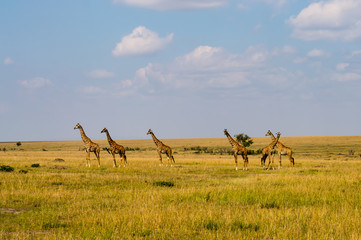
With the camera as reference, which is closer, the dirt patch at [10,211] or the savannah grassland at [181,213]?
the savannah grassland at [181,213]

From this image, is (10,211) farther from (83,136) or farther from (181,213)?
(83,136)

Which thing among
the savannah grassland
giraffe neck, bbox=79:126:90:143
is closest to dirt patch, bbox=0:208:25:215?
the savannah grassland

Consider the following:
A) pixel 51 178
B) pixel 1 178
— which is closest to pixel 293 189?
pixel 51 178

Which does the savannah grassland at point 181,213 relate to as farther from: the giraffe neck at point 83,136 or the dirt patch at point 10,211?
the giraffe neck at point 83,136

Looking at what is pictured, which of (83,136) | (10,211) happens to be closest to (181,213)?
(10,211)

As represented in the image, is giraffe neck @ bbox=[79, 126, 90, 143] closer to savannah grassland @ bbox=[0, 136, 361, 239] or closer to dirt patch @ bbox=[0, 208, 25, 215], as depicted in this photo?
savannah grassland @ bbox=[0, 136, 361, 239]

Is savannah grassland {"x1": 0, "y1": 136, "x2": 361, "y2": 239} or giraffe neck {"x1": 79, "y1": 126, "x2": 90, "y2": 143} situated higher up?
giraffe neck {"x1": 79, "y1": 126, "x2": 90, "y2": 143}

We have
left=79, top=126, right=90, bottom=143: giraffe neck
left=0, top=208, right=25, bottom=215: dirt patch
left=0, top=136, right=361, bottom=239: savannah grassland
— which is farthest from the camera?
left=79, top=126, right=90, bottom=143: giraffe neck

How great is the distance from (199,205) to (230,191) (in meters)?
2.71

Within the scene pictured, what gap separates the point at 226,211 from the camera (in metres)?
11.1

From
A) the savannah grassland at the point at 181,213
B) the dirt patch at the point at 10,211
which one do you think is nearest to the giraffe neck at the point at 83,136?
the savannah grassland at the point at 181,213

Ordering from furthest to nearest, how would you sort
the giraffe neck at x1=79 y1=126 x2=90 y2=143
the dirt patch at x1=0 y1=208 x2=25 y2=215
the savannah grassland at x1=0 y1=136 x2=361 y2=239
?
the giraffe neck at x1=79 y1=126 x2=90 y2=143, the dirt patch at x1=0 y1=208 x2=25 y2=215, the savannah grassland at x1=0 y1=136 x2=361 y2=239

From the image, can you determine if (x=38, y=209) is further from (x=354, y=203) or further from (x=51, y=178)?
(x=354, y=203)

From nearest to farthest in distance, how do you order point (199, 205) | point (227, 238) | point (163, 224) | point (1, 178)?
point (227, 238), point (163, 224), point (199, 205), point (1, 178)
